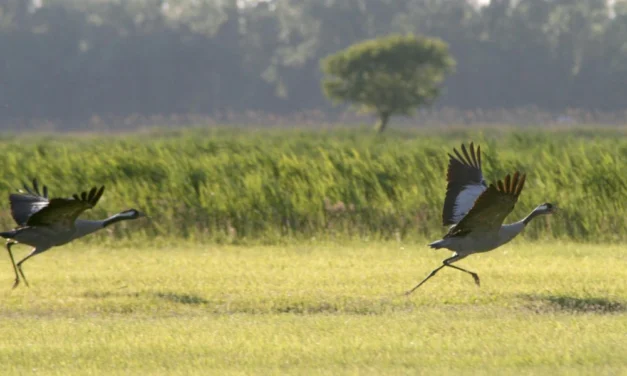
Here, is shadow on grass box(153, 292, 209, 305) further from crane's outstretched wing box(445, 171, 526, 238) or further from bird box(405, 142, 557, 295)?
crane's outstretched wing box(445, 171, 526, 238)

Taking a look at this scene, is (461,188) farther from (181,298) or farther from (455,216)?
(181,298)

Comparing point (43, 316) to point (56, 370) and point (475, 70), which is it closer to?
point (56, 370)

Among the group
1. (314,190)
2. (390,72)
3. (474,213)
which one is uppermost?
(390,72)

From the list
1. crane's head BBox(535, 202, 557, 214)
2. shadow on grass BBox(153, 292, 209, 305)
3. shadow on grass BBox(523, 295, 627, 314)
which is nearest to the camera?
shadow on grass BBox(523, 295, 627, 314)

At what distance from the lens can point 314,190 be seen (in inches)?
720

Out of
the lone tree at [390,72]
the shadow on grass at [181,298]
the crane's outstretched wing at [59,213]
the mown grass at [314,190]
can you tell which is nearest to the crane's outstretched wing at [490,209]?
the shadow on grass at [181,298]

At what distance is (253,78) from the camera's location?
94562 millimetres

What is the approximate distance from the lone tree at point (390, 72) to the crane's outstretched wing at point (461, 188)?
51619 millimetres

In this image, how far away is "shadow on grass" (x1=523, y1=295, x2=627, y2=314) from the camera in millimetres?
10977

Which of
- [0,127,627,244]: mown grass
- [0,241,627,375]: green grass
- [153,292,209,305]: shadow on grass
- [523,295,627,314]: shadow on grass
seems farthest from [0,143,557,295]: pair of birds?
[0,127,627,244]: mown grass

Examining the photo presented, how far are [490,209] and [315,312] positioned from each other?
1789 mm

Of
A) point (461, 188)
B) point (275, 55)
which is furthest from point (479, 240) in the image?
point (275, 55)

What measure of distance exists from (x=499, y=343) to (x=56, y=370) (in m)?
3.13

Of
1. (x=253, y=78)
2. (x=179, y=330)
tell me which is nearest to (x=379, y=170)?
(x=179, y=330)
